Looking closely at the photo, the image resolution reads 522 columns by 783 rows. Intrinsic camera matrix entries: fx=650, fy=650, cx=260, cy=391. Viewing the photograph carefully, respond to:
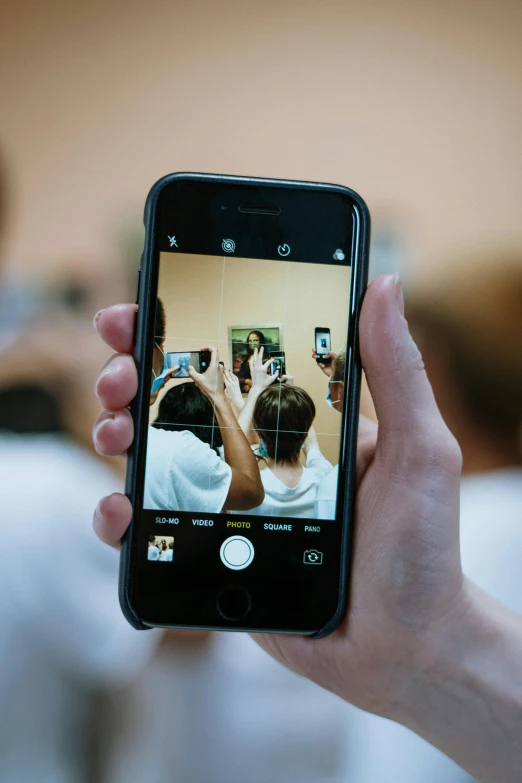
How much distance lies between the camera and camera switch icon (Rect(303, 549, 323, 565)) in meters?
0.40

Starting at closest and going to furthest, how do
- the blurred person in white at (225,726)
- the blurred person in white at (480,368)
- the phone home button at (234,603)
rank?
the phone home button at (234,603), the blurred person in white at (225,726), the blurred person in white at (480,368)

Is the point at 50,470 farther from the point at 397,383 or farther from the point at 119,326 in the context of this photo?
the point at 397,383

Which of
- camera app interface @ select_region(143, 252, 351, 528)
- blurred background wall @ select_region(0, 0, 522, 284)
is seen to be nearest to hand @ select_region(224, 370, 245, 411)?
camera app interface @ select_region(143, 252, 351, 528)

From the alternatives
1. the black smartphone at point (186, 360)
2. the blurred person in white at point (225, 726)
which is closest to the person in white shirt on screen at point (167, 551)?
the black smartphone at point (186, 360)

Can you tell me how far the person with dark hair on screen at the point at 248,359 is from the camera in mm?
405

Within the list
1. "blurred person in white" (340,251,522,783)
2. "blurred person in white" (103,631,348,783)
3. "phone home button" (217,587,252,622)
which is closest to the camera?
"phone home button" (217,587,252,622)

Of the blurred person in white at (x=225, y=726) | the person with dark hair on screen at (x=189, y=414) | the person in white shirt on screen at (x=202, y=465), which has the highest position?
the person with dark hair on screen at (x=189, y=414)

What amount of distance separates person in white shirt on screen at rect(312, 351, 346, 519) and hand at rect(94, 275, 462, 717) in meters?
0.02

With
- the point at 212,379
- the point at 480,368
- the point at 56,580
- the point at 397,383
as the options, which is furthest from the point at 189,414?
the point at 480,368

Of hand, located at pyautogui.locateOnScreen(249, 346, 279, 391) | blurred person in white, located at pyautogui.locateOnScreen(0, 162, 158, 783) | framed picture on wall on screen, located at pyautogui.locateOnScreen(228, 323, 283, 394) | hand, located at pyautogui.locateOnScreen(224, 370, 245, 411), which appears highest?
framed picture on wall on screen, located at pyautogui.locateOnScreen(228, 323, 283, 394)

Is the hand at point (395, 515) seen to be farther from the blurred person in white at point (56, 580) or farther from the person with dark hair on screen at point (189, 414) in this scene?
the blurred person in white at point (56, 580)

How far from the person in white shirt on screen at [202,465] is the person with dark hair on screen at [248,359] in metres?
0.01

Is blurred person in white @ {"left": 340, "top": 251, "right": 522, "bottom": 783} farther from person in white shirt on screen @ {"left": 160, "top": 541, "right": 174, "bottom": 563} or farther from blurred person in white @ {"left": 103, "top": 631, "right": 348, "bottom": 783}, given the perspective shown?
person in white shirt on screen @ {"left": 160, "top": 541, "right": 174, "bottom": 563}

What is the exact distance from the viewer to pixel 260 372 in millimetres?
407
